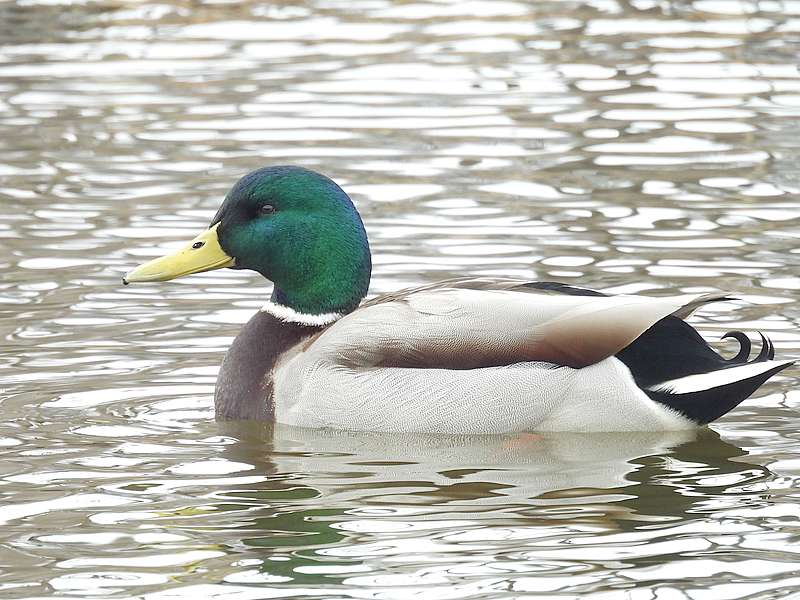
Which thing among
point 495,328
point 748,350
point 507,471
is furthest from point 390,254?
point 507,471

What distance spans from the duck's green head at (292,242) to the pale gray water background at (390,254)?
24.0 inches

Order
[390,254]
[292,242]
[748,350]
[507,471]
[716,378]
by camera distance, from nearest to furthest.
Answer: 1. [507,471]
2. [716,378]
3. [748,350]
4. [292,242]
5. [390,254]

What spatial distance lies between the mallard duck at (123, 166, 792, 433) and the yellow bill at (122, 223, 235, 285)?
52cm

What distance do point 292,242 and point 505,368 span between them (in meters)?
1.17

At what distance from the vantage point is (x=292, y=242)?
832 centimetres

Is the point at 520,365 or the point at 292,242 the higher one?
the point at 292,242

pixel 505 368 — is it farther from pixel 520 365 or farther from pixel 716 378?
pixel 716 378

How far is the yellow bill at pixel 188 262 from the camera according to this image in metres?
8.31

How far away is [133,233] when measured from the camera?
11.5 m

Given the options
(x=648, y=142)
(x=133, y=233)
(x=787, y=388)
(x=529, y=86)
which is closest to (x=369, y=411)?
(x=787, y=388)

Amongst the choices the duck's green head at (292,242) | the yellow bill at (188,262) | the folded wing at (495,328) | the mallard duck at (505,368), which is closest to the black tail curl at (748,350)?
the mallard duck at (505,368)

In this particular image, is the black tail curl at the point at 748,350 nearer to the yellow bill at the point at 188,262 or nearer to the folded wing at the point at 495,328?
the folded wing at the point at 495,328

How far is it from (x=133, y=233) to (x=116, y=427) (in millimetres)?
3672

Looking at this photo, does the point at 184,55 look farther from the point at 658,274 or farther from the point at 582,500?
the point at 582,500
